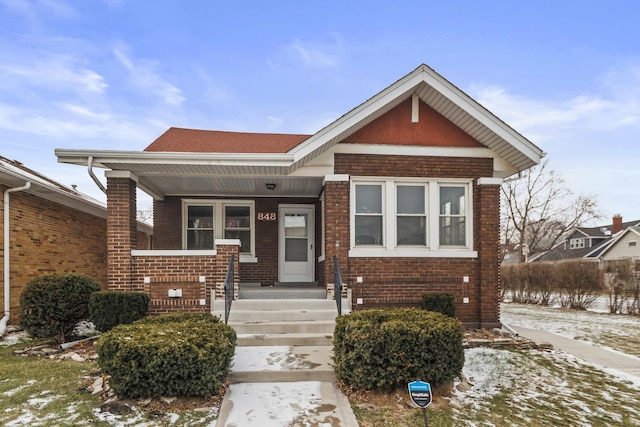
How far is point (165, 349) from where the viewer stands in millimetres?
3986

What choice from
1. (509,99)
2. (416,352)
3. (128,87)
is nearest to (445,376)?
(416,352)

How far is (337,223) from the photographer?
26.0 ft

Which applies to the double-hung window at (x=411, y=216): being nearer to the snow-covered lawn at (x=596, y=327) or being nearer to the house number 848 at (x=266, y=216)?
the house number 848 at (x=266, y=216)

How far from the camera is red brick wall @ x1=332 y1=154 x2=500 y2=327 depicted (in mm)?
7934

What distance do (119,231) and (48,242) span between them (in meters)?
3.11

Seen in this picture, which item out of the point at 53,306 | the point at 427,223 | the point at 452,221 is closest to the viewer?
the point at 53,306

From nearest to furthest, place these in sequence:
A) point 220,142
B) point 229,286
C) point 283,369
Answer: point 283,369
point 229,286
point 220,142

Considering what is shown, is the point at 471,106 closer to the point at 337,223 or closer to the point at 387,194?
the point at 387,194

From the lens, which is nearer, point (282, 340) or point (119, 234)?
point (282, 340)

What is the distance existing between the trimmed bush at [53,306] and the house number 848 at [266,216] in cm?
461

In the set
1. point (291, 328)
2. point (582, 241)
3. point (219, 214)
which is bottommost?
point (291, 328)

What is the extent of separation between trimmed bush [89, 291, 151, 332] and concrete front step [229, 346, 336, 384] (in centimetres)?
217

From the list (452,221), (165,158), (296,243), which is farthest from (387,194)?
(165,158)

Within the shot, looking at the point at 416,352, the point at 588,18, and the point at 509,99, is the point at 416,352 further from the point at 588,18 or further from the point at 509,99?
the point at 509,99
